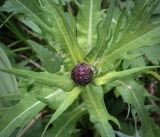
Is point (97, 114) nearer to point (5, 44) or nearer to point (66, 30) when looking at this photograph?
point (66, 30)

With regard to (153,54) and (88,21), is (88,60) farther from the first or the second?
(153,54)

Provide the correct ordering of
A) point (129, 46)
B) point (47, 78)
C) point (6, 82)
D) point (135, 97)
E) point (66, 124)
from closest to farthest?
1. point (47, 78)
2. point (129, 46)
3. point (135, 97)
4. point (66, 124)
5. point (6, 82)

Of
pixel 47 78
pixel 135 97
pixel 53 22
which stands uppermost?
pixel 53 22

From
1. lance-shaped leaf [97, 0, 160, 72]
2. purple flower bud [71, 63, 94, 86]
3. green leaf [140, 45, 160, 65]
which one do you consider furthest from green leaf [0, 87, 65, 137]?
green leaf [140, 45, 160, 65]

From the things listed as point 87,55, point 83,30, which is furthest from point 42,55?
point 87,55

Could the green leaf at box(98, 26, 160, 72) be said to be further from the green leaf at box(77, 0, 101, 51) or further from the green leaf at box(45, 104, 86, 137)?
the green leaf at box(45, 104, 86, 137)

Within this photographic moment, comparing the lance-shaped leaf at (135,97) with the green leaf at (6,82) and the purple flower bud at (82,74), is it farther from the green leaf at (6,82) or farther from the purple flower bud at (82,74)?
the green leaf at (6,82)

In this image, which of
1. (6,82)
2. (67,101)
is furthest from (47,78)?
(6,82)
